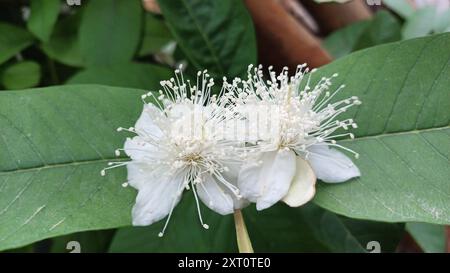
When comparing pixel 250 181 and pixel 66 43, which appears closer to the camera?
pixel 250 181

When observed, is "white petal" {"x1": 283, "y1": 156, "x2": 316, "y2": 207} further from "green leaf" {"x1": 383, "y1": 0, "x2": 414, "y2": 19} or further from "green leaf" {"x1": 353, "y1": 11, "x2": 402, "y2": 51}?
"green leaf" {"x1": 383, "y1": 0, "x2": 414, "y2": 19}

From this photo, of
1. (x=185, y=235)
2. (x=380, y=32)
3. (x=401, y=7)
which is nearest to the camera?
(x=185, y=235)

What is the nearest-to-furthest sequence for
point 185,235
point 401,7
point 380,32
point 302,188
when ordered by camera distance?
point 302,188 < point 185,235 < point 380,32 < point 401,7

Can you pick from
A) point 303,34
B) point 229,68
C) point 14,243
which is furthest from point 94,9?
point 14,243

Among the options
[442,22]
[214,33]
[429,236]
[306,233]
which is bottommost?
[429,236]

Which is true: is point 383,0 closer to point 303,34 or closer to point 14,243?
point 303,34

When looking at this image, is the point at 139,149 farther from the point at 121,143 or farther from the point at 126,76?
the point at 126,76

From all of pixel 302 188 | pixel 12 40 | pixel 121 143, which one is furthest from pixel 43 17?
pixel 302 188

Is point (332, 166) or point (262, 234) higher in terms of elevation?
point (332, 166)
